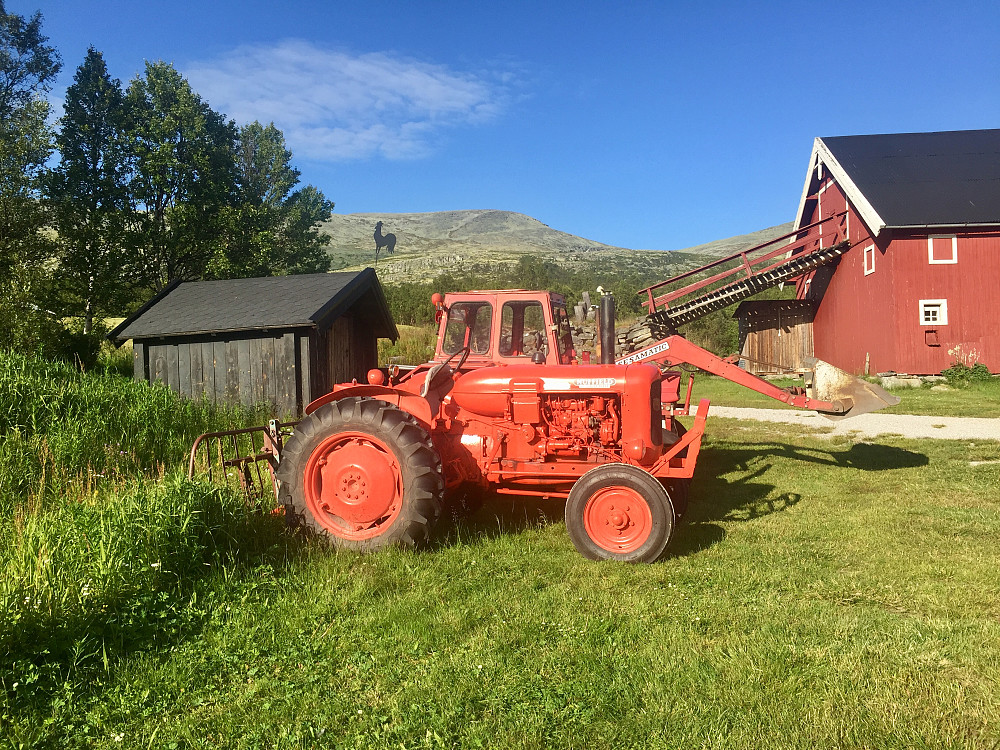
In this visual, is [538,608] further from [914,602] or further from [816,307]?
[816,307]

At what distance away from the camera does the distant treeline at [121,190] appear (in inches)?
866

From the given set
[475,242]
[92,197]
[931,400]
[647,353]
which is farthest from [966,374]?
[475,242]

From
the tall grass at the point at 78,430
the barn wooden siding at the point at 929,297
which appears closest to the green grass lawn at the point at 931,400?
the barn wooden siding at the point at 929,297

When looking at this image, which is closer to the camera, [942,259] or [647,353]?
[647,353]

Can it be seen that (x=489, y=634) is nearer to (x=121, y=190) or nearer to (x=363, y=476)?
(x=363, y=476)

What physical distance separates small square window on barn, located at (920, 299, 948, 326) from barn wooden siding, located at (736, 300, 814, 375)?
6267 mm

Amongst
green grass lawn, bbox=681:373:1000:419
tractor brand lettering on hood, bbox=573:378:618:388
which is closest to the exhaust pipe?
tractor brand lettering on hood, bbox=573:378:618:388

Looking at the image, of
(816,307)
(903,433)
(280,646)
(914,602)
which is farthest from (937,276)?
(280,646)

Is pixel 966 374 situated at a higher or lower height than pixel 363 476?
higher

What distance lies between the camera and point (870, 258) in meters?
21.3

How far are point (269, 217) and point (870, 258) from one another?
21.5 metres

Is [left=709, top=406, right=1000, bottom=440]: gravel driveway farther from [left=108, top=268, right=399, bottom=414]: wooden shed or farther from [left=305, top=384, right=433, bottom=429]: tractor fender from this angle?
[left=108, top=268, right=399, bottom=414]: wooden shed

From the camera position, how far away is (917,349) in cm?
2014

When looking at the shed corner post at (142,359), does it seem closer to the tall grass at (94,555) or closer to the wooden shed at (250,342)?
the wooden shed at (250,342)
